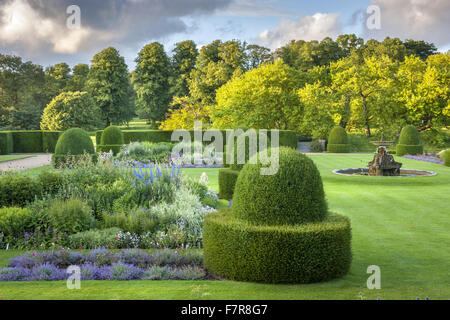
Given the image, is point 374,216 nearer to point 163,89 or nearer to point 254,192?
point 254,192

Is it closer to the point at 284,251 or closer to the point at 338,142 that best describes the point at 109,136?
the point at 338,142

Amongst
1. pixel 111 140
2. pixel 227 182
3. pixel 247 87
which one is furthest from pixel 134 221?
pixel 247 87

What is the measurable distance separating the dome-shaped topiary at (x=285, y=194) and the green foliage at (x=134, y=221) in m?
2.70

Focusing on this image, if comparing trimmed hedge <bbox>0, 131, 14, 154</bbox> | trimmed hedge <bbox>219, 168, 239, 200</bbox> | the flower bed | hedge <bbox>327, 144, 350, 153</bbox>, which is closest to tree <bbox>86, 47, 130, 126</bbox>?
trimmed hedge <bbox>0, 131, 14, 154</bbox>

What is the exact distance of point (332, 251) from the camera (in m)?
4.43

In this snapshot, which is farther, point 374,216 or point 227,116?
point 227,116

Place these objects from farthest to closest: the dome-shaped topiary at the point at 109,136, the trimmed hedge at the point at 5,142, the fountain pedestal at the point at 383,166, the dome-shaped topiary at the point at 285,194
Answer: the trimmed hedge at the point at 5,142, the dome-shaped topiary at the point at 109,136, the fountain pedestal at the point at 383,166, the dome-shaped topiary at the point at 285,194

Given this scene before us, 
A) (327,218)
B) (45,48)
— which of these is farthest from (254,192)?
(45,48)

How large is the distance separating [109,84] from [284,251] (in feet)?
138

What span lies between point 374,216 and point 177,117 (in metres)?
31.0

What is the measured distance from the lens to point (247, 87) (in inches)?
1353

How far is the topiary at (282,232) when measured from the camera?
14.2 feet

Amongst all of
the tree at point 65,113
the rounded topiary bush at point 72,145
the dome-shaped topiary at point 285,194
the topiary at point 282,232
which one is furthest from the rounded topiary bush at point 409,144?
the tree at point 65,113

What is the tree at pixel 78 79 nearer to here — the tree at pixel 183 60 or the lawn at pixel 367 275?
the tree at pixel 183 60
